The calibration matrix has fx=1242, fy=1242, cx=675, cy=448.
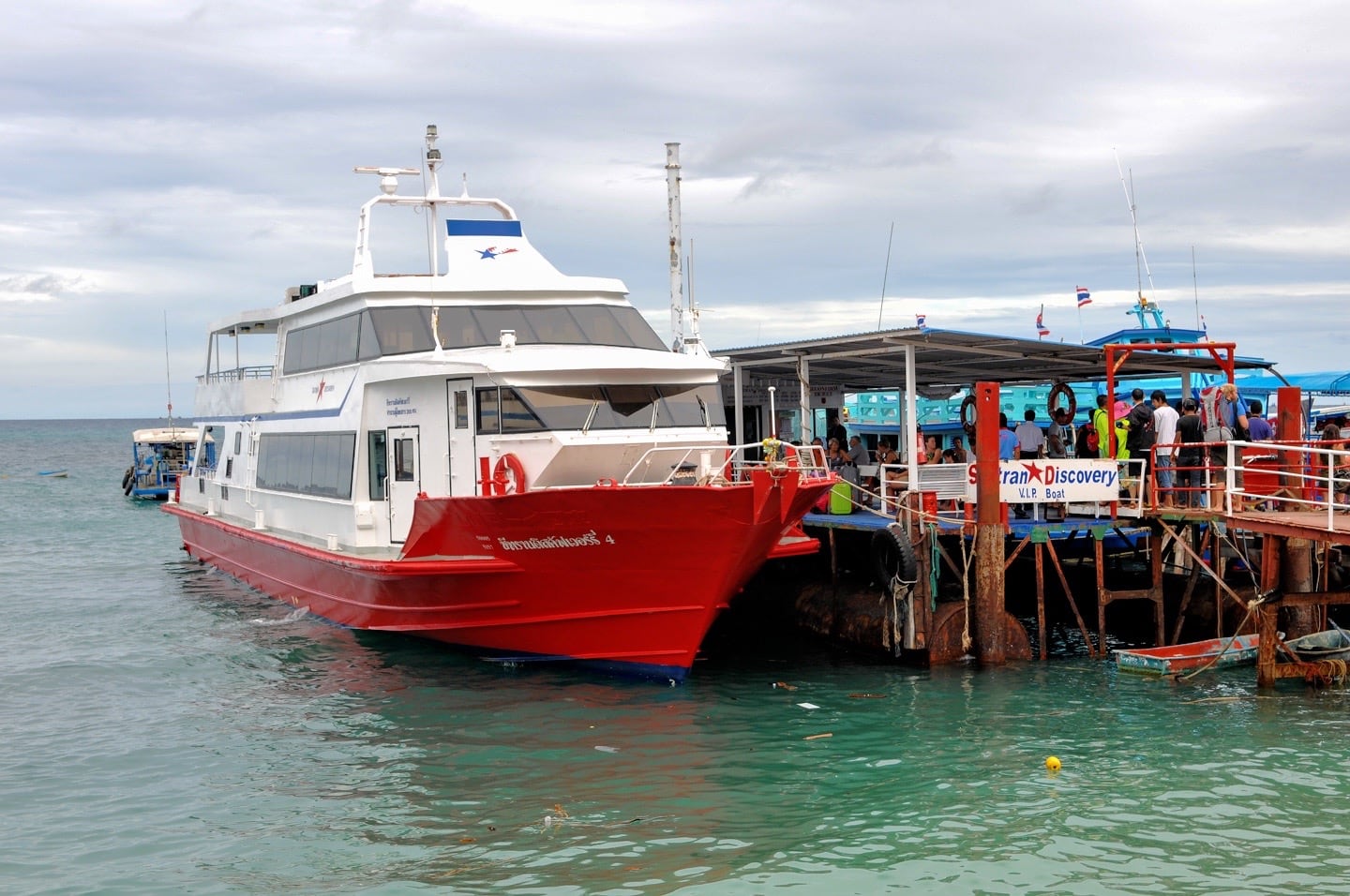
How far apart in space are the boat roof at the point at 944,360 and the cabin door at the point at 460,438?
5.93 metres

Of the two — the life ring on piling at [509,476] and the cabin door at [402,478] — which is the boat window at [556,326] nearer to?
the cabin door at [402,478]

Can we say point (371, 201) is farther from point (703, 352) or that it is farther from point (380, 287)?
point (703, 352)

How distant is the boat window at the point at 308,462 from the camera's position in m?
17.7

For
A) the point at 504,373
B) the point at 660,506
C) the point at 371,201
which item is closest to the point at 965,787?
the point at 660,506

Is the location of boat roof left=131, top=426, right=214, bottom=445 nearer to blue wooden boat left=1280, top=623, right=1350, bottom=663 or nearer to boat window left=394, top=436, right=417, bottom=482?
boat window left=394, top=436, right=417, bottom=482

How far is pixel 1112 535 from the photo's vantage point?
74.7 ft

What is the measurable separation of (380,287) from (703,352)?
4.58 metres

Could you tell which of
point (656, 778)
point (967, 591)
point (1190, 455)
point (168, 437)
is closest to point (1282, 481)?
point (1190, 455)

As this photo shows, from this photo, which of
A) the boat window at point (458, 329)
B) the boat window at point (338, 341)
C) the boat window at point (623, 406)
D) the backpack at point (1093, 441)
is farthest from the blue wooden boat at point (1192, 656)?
the boat window at point (338, 341)

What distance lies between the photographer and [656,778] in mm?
11672

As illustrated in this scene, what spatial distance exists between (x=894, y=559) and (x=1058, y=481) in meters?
2.49

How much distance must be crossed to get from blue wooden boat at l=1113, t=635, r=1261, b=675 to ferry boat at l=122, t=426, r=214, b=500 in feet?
156

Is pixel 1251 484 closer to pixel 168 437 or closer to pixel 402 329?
pixel 402 329

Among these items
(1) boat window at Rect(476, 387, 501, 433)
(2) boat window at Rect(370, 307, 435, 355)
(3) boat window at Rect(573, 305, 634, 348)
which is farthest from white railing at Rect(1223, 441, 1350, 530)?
(2) boat window at Rect(370, 307, 435, 355)
